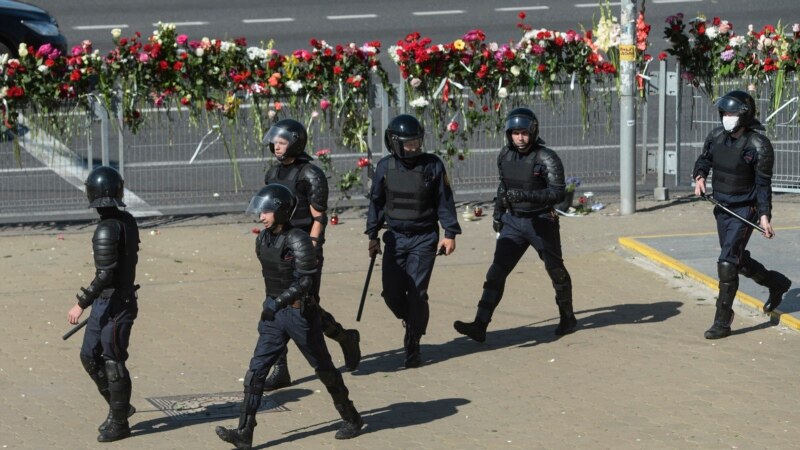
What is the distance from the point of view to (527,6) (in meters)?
27.9

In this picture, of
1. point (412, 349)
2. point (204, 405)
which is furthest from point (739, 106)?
point (204, 405)

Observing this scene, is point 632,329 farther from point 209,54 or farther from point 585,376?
point 209,54

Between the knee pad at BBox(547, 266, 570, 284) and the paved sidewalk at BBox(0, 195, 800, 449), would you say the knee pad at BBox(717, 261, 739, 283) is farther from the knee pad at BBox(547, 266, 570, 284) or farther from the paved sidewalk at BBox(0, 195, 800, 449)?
the knee pad at BBox(547, 266, 570, 284)

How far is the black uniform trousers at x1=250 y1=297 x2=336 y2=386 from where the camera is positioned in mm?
8680

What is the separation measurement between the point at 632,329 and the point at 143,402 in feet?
12.6

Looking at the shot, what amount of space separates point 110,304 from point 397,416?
190 centimetres

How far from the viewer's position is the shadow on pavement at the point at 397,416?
8953 millimetres

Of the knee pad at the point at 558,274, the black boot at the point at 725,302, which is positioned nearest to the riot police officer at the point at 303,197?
the knee pad at the point at 558,274

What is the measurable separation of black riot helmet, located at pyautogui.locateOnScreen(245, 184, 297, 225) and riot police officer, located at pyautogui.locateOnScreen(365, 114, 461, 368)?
6.32 ft

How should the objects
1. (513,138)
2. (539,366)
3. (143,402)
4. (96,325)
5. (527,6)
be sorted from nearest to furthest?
1. (96,325)
2. (143,402)
3. (539,366)
4. (513,138)
5. (527,6)

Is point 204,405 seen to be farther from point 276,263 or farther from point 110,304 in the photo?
point 276,263

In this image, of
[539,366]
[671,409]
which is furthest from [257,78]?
[671,409]

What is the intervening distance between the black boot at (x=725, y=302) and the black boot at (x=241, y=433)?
3919 millimetres

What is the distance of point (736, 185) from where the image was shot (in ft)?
35.9
